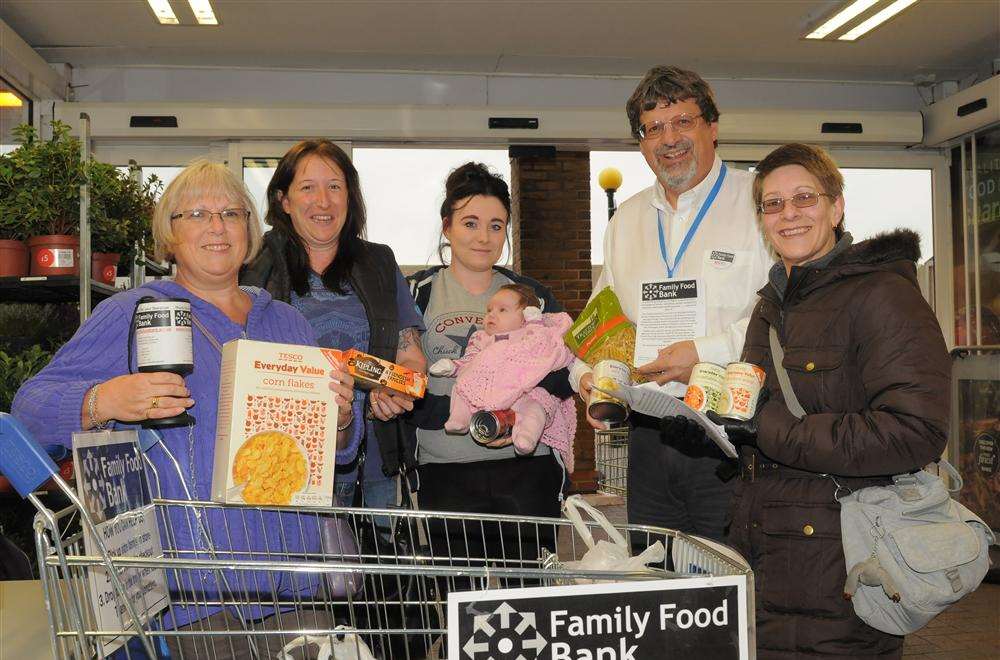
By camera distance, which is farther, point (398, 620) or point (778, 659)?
point (398, 620)

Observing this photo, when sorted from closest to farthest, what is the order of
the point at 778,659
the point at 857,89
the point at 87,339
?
the point at 87,339 < the point at 778,659 < the point at 857,89

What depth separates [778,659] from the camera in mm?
1814

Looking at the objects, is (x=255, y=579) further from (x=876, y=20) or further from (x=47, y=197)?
(x=876, y=20)

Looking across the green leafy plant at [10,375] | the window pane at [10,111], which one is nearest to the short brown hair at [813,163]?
the green leafy plant at [10,375]

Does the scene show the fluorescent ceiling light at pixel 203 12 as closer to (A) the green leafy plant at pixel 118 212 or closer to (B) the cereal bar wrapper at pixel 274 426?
(A) the green leafy plant at pixel 118 212

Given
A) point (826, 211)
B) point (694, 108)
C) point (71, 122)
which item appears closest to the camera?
point (826, 211)

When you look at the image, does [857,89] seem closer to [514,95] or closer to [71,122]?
[514,95]

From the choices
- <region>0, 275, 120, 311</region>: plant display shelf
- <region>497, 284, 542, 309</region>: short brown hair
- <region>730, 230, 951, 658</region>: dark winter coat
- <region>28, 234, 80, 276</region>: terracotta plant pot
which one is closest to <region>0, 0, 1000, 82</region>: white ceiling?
<region>0, 275, 120, 311</region>: plant display shelf

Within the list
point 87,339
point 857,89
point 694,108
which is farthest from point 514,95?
point 87,339

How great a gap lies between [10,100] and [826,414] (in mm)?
6831

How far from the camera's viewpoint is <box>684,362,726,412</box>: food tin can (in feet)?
5.65

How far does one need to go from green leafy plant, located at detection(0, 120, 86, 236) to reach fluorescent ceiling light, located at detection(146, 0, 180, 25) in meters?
2.01

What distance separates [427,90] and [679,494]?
6.15 meters

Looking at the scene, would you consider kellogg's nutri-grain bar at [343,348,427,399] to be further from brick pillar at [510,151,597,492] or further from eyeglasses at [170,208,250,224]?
brick pillar at [510,151,597,492]
